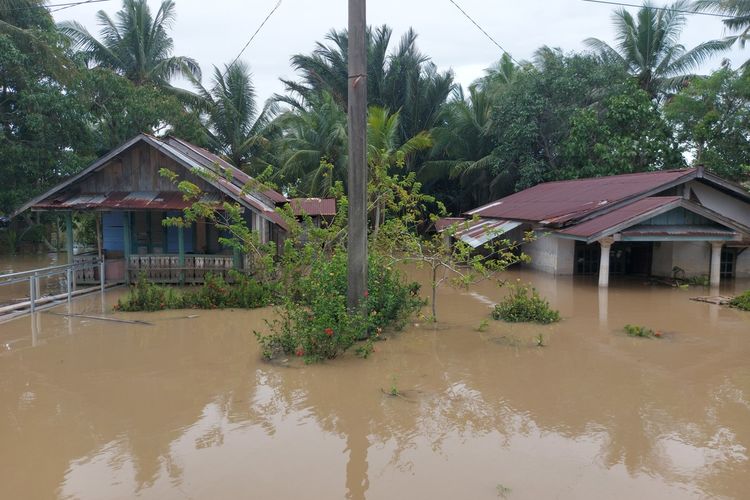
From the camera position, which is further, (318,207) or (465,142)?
(465,142)

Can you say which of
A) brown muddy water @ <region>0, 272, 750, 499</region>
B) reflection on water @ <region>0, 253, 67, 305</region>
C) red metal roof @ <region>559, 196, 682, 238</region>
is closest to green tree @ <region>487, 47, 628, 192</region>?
red metal roof @ <region>559, 196, 682, 238</region>

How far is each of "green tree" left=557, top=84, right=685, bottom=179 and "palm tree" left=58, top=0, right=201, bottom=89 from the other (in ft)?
59.6

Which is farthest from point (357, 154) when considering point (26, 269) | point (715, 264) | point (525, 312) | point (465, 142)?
point (465, 142)

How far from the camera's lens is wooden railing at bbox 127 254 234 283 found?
1483 centimetres

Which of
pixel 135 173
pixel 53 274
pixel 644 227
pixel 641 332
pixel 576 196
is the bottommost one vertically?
pixel 641 332

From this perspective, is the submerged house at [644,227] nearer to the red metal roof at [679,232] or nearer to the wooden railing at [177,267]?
the red metal roof at [679,232]

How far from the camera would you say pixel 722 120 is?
22.0 meters

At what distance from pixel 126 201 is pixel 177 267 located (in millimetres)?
2095

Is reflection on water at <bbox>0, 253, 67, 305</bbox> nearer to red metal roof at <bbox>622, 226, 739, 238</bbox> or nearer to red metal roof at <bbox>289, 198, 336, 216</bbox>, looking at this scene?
red metal roof at <bbox>289, 198, 336, 216</bbox>

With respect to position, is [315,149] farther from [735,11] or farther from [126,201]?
[735,11]

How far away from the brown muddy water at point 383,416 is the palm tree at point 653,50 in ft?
67.4

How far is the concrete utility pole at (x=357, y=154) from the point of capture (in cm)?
855

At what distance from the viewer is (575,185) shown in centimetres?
2202

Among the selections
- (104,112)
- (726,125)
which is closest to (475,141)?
(726,125)
